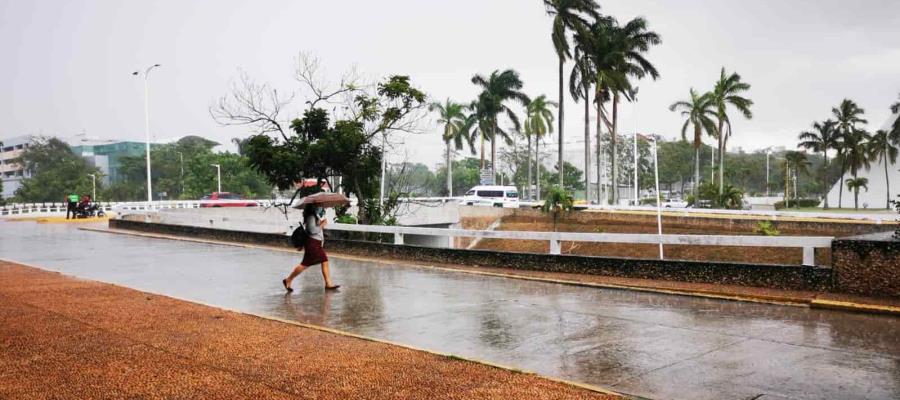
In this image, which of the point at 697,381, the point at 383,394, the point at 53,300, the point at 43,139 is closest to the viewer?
the point at 383,394

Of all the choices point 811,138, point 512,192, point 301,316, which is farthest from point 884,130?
point 301,316

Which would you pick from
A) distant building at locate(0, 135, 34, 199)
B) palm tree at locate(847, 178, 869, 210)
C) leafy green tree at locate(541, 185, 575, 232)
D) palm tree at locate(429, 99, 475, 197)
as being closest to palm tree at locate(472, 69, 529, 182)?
palm tree at locate(429, 99, 475, 197)

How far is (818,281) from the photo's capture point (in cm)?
1004

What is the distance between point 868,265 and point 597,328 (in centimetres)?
427

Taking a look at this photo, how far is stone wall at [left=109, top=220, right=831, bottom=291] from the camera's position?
33.9 ft

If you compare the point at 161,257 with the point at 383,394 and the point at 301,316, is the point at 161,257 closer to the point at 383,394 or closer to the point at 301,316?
the point at 301,316

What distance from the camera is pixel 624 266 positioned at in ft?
40.8

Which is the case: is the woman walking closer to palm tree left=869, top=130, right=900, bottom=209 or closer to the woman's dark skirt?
the woman's dark skirt

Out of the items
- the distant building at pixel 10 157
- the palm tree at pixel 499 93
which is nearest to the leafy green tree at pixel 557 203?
the palm tree at pixel 499 93

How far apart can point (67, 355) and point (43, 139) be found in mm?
113645

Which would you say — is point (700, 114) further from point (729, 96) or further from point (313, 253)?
point (313, 253)

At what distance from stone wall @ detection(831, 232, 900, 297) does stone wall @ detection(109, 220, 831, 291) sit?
31cm

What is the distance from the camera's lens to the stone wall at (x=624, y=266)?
10.3 metres

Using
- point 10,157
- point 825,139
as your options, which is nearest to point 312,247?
point 825,139
